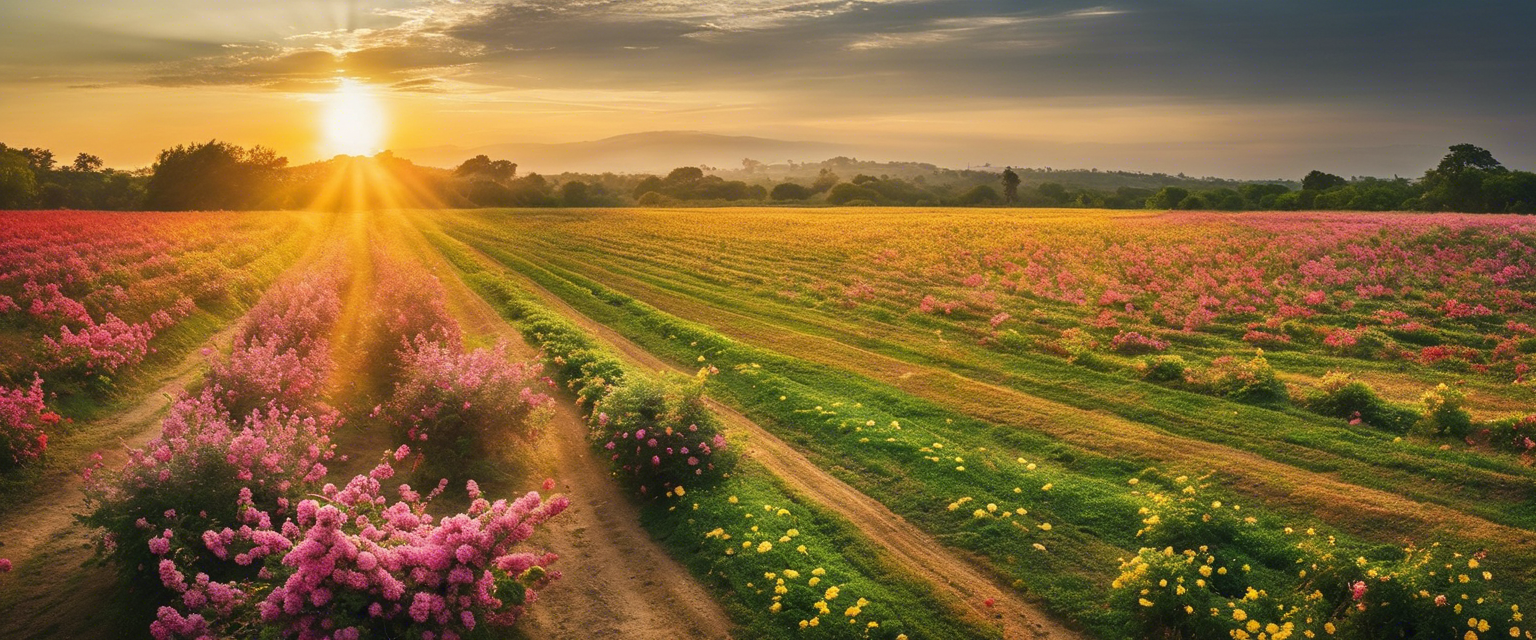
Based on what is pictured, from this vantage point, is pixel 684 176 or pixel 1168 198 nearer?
pixel 1168 198

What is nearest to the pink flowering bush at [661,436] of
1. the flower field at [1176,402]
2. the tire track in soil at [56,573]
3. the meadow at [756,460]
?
the meadow at [756,460]

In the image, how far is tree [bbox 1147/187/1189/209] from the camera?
9144 centimetres

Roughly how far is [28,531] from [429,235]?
166 feet

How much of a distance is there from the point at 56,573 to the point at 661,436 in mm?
9175

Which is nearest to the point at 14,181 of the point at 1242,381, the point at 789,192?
the point at 1242,381

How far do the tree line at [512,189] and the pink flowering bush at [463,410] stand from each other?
3420 centimetres

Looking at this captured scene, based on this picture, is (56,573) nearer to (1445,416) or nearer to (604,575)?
(604,575)

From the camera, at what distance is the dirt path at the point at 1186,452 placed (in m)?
12.6

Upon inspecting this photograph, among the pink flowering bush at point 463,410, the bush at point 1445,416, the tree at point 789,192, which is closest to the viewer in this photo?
the pink flowering bush at point 463,410

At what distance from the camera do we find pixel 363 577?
8.20 m

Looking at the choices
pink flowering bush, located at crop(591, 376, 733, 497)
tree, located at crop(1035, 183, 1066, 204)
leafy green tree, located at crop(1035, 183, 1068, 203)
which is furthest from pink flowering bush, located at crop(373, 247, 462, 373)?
leafy green tree, located at crop(1035, 183, 1068, 203)

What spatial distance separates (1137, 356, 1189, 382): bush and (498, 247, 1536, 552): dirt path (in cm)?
337

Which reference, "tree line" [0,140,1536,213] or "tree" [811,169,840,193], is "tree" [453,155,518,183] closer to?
"tree line" [0,140,1536,213]

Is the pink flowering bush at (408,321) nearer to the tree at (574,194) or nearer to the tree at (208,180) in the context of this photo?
the tree at (208,180)
